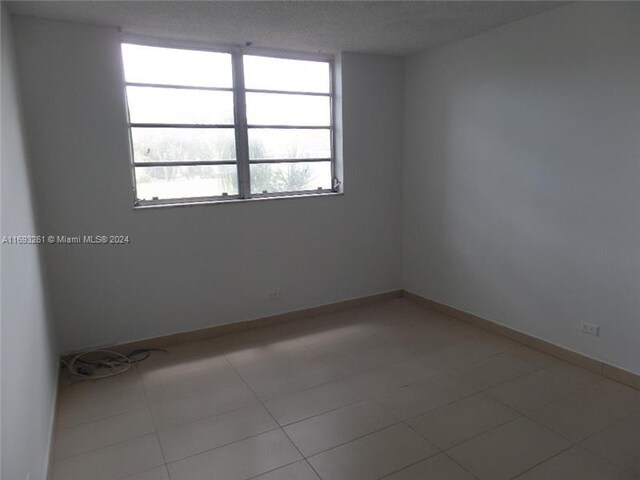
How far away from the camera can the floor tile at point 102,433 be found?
2316 millimetres

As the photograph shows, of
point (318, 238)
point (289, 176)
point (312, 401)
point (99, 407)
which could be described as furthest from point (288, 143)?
point (99, 407)

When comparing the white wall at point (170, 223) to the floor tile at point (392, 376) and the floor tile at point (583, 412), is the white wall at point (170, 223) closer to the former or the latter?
the floor tile at point (392, 376)

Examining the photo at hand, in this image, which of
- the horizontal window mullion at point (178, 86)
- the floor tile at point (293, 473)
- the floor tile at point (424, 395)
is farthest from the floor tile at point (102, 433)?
the horizontal window mullion at point (178, 86)

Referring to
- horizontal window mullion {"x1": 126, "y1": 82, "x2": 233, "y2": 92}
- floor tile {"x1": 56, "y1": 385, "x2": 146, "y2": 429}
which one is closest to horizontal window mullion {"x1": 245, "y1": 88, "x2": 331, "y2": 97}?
horizontal window mullion {"x1": 126, "y1": 82, "x2": 233, "y2": 92}

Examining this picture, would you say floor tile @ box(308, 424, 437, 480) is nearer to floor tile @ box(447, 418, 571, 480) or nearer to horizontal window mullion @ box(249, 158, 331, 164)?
floor tile @ box(447, 418, 571, 480)

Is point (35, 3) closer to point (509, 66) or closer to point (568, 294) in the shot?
point (509, 66)

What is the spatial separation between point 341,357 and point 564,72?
257 cm

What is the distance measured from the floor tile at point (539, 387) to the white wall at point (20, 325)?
2473 millimetres

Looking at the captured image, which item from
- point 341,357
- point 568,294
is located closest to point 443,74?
point 568,294

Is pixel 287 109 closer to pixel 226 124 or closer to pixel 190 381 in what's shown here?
pixel 226 124

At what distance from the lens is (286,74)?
154 inches

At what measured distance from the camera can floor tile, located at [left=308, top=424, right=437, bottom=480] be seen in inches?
81.4

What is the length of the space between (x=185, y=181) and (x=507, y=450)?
2.92 m

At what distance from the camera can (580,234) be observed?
2.97 m
